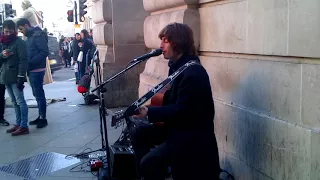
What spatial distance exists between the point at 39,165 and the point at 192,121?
3.25 meters

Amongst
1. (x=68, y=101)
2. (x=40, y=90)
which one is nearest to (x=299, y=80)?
(x=40, y=90)

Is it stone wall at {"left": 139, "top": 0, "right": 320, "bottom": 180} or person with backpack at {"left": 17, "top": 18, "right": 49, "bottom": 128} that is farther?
person with backpack at {"left": 17, "top": 18, "right": 49, "bottom": 128}

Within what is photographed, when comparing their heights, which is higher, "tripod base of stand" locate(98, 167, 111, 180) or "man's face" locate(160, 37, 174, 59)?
"man's face" locate(160, 37, 174, 59)

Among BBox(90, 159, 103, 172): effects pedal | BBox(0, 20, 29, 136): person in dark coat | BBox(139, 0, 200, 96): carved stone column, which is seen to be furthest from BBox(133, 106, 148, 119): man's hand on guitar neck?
BBox(0, 20, 29, 136): person in dark coat

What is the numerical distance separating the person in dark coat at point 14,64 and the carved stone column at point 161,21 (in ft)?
6.65

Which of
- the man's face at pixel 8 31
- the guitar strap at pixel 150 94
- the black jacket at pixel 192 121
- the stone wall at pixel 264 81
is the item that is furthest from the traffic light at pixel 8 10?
the black jacket at pixel 192 121

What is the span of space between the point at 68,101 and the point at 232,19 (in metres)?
8.00

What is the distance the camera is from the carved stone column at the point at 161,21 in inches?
223

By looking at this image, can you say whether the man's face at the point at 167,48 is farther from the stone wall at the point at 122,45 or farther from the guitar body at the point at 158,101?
the stone wall at the point at 122,45

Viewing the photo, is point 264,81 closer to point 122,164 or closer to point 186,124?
point 186,124

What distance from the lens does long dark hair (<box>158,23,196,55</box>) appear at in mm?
3775

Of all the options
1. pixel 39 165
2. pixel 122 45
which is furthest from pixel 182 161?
pixel 122 45

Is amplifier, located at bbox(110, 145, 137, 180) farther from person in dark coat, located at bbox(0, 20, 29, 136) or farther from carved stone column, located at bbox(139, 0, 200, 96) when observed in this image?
person in dark coat, located at bbox(0, 20, 29, 136)

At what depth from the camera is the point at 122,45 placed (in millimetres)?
10430
